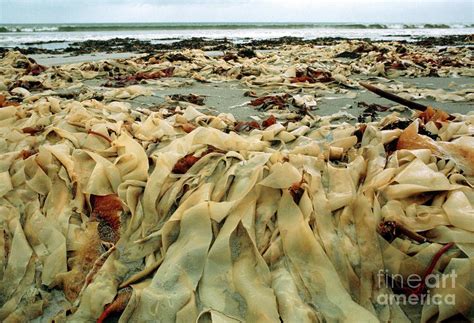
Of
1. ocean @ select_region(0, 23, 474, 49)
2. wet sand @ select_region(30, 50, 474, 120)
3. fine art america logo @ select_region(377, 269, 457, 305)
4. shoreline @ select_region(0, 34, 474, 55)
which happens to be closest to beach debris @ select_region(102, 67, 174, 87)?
wet sand @ select_region(30, 50, 474, 120)

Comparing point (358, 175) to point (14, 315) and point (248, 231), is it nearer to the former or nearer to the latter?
point (248, 231)

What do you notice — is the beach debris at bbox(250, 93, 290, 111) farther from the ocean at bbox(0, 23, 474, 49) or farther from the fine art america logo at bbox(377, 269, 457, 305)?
the ocean at bbox(0, 23, 474, 49)

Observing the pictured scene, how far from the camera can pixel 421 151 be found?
1.95m

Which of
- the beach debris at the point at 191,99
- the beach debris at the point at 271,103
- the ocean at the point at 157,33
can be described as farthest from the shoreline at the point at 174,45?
the beach debris at the point at 271,103

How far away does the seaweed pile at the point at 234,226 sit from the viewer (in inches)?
56.7

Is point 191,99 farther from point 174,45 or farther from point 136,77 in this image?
point 174,45

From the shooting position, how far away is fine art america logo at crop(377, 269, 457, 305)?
137 cm

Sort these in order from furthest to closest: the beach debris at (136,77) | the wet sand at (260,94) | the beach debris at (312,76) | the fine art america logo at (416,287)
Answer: the beach debris at (136,77) → the beach debris at (312,76) → the wet sand at (260,94) → the fine art america logo at (416,287)

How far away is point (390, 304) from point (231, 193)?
0.79 meters

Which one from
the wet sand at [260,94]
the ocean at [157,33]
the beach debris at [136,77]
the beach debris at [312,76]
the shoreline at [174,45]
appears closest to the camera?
the wet sand at [260,94]

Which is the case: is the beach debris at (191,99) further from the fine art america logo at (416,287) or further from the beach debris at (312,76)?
the fine art america logo at (416,287)

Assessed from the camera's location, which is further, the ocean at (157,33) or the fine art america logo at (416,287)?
the ocean at (157,33)

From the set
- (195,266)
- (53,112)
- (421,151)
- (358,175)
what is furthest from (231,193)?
(53,112)

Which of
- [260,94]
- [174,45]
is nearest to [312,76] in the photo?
[260,94]
